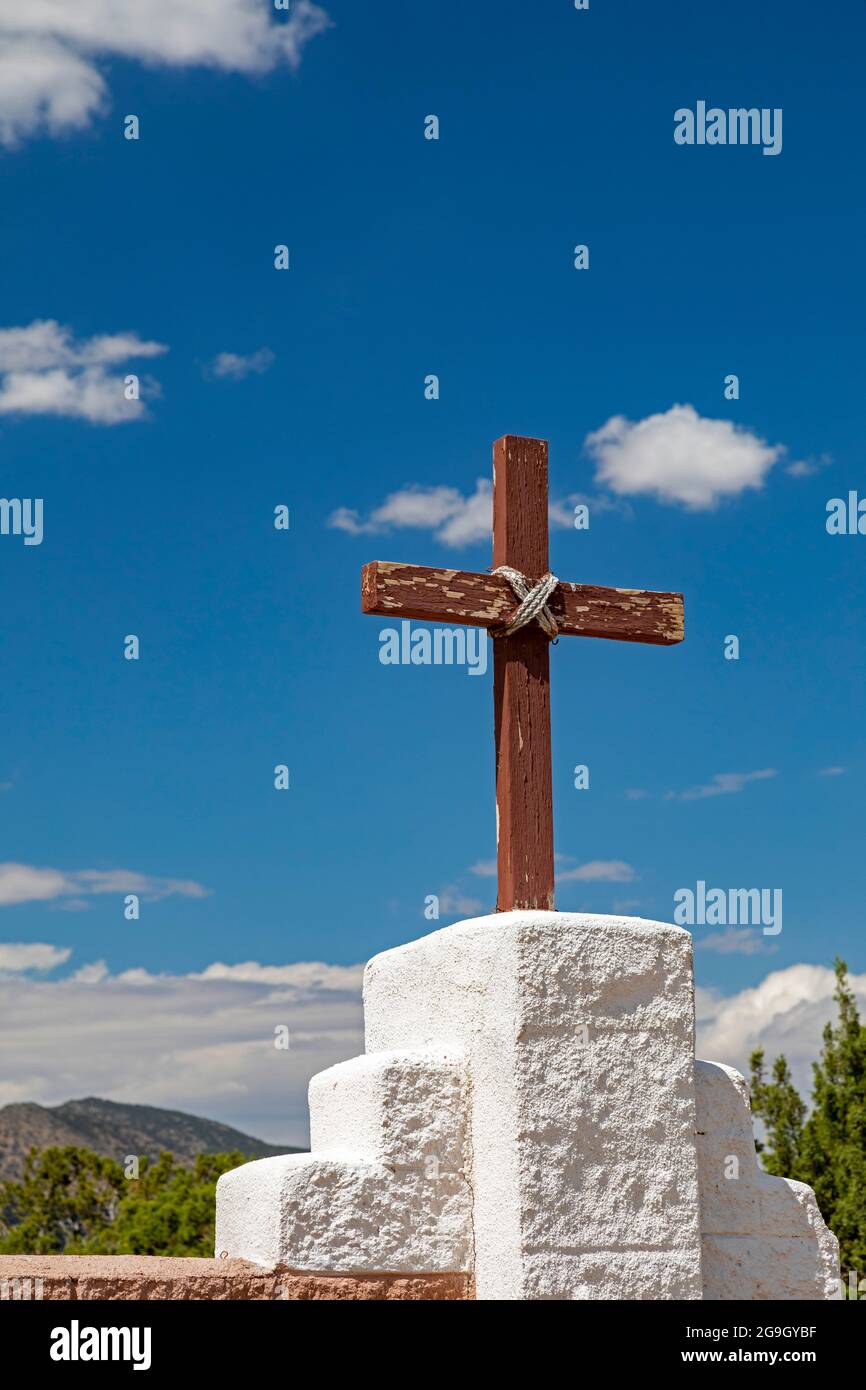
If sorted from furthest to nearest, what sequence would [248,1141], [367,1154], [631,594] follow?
[248,1141], [631,594], [367,1154]

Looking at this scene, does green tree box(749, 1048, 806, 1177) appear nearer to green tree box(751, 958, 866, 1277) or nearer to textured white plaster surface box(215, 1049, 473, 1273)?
green tree box(751, 958, 866, 1277)

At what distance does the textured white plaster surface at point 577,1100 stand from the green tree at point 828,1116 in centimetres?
1175

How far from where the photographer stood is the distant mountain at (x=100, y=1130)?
98.9 feet

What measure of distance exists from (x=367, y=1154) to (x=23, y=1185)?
1926 centimetres

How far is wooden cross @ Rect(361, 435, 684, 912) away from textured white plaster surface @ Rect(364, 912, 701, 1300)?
31 cm

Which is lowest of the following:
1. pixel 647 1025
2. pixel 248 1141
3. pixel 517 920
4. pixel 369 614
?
pixel 248 1141

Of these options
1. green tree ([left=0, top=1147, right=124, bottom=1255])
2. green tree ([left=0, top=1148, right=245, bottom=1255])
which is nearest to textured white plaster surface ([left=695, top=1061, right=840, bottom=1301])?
green tree ([left=0, top=1148, right=245, bottom=1255])

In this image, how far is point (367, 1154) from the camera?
15.0 ft

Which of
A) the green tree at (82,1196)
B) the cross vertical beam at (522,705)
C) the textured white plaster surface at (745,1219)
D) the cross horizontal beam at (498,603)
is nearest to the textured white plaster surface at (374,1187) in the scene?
the cross vertical beam at (522,705)

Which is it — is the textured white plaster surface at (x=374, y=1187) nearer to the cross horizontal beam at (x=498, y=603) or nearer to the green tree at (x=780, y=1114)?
the cross horizontal beam at (x=498, y=603)

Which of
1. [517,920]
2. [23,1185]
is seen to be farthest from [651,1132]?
[23,1185]

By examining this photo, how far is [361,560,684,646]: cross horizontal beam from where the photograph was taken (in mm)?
4941
